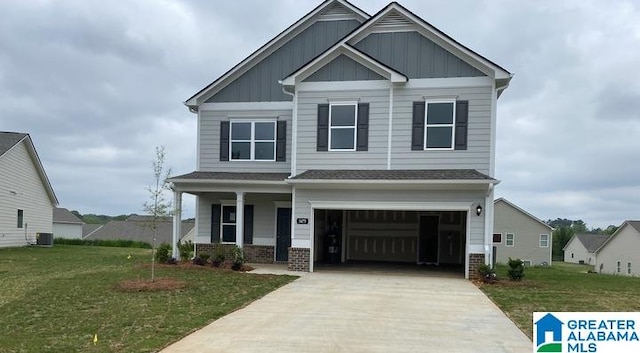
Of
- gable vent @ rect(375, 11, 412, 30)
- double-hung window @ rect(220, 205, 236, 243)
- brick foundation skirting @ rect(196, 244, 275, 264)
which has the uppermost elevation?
gable vent @ rect(375, 11, 412, 30)

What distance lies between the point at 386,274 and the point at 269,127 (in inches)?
260

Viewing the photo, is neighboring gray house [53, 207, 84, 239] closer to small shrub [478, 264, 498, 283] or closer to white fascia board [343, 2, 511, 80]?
white fascia board [343, 2, 511, 80]

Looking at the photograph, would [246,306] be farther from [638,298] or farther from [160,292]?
[638,298]

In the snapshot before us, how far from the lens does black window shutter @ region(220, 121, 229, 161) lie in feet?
60.0

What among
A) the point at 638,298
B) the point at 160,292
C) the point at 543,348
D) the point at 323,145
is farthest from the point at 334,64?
the point at 543,348

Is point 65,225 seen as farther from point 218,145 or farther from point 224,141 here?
point 224,141

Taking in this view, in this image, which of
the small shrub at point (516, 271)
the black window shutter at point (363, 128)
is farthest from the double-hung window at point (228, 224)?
the small shrub at point (516, 271)

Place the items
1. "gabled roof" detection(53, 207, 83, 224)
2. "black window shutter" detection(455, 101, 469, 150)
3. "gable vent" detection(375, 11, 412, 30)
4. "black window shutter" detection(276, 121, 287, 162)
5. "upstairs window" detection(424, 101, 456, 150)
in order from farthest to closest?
"gabled roof" detection(53, 207, 83, 224), "black window shutter" detection(276, 121, 287, 162), "gable vent" detection(375, 11, 412, 30), "upstairs window" detection(424, 101, 456, 150), "black window shutter" detection(455, 101, 469, 150)

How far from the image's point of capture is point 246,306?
963cm

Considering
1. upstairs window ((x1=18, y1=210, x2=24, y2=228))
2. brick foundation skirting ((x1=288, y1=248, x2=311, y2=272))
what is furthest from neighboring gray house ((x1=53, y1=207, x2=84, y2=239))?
brick foundation skirting ((x1=288, y1=248, x2=311, y2=272))

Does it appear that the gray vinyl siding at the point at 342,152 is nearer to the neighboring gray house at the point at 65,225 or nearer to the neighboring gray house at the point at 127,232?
the neighboring gray house at the point at 127,232

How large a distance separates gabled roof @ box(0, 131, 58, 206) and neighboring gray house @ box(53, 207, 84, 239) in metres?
29.5

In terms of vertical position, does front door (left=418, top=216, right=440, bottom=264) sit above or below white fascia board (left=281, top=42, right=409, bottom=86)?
below

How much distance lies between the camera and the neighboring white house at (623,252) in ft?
139
